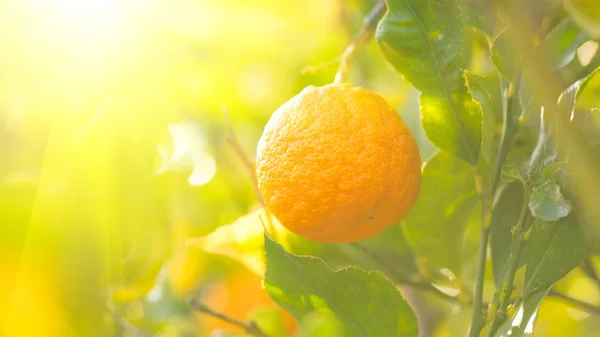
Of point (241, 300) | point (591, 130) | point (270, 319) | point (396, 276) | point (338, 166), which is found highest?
point (591, 130)

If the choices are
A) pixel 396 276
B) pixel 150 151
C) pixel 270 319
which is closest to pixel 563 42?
pixel 396 276

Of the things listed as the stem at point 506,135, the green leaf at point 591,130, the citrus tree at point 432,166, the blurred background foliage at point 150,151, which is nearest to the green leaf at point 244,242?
the blurred background foliage at point 150,151

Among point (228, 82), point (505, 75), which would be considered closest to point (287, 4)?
point (228, 82)

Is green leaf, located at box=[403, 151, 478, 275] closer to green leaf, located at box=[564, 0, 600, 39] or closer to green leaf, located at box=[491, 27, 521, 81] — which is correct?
green leaf, located at box=[491, 27, 521, 81]

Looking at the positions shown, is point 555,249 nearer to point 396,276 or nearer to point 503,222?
point 503,222

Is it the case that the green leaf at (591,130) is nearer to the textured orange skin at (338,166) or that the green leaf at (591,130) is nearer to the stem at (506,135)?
the stem at (506,135)
